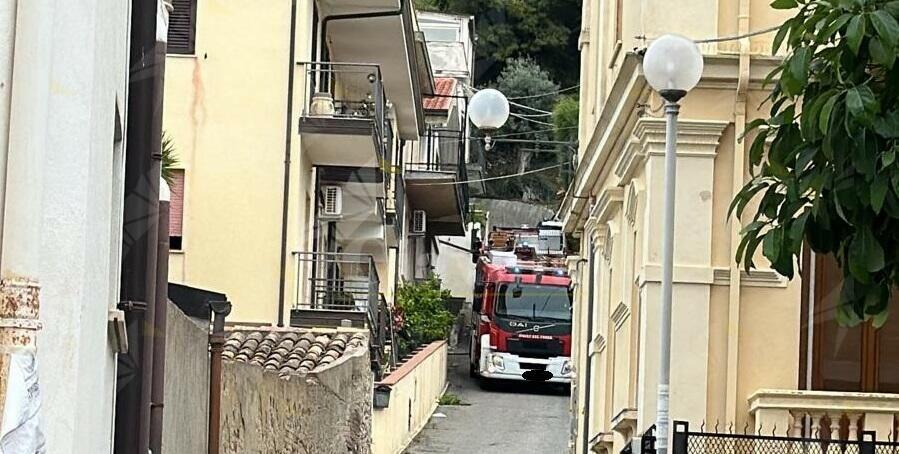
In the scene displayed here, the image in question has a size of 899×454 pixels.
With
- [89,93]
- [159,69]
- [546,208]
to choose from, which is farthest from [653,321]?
[546,208]

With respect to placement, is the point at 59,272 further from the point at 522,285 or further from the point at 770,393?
the point at 522,285

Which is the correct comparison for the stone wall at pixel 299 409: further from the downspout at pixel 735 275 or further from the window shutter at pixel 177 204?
the downspout at pixel 735 275

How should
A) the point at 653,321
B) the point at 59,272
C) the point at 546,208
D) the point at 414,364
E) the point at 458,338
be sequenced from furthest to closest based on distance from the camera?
the point at 546,208 → the point at 458,338 → the point at 414,364 → the point at 653,321 → the point at 59,272

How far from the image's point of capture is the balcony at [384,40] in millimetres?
28141

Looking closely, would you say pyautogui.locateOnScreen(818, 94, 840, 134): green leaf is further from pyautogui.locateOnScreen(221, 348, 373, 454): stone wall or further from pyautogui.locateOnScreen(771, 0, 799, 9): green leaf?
pyautogui.locateOnScreen(221, 348, 373, 454): stone wall

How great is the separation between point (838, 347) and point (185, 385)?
5.32 meters

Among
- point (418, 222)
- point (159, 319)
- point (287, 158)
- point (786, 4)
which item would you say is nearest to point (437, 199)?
point (418, 222)

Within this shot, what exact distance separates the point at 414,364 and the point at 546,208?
3649 cm

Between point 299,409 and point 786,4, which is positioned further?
point 299,409

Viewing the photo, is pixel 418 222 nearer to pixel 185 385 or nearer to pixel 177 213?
pixel 177 213

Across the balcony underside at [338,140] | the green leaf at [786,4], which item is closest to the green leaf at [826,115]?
the green leaf at [786,4]

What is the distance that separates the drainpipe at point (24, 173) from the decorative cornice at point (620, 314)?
10944mm

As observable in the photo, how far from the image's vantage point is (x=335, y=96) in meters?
29.6

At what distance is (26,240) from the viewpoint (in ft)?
19.8
